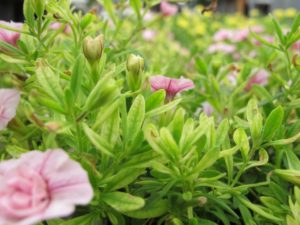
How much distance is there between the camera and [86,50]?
0.61 metres

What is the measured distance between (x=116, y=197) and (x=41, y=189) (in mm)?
104

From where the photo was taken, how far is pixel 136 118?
22.5 inches

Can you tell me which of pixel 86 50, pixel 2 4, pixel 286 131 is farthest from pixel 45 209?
pixel 2 4

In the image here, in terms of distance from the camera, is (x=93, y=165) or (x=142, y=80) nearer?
(x=93, y=165)

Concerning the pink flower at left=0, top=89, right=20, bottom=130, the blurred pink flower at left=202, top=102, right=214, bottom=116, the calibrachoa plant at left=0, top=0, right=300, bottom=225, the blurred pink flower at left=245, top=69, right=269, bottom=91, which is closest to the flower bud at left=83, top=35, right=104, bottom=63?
the calibrachoa plant at left=0, top=0, right=300, bottom=225

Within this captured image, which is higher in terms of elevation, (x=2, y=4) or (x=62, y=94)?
(x=62, y=94)

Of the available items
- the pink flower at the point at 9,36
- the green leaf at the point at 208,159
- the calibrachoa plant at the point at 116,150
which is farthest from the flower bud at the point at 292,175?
the pink flower at the point at 9,36

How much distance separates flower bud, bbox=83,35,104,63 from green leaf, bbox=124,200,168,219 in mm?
199

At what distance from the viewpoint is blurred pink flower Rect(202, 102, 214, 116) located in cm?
96

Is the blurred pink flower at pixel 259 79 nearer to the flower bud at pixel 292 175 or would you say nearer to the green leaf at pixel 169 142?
the flower bud at pixel 292 175

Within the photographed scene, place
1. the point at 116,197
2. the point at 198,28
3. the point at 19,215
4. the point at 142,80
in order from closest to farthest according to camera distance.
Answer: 1. the point at 19,215
2. the point at 116,197
3. the point at 142,80
4. the point at 198,28

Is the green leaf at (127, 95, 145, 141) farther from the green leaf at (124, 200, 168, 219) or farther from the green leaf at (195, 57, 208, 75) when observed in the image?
the green leaf at (195, 57, 208, 75)

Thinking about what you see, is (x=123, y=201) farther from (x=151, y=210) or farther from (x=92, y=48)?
(x=92, y=48)

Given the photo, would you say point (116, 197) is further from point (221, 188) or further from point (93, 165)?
point (221, 188)
